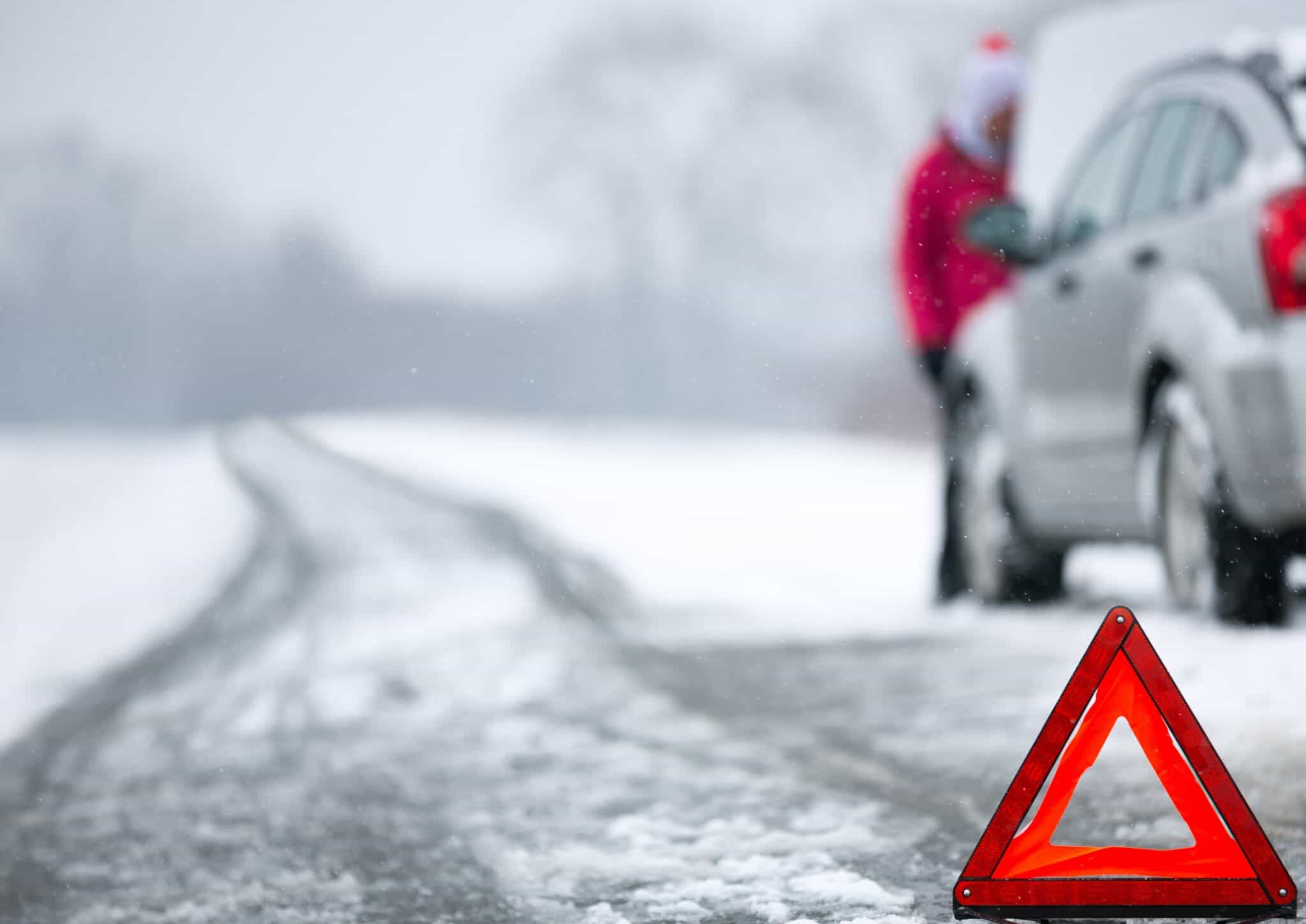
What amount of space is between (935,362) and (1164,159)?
278 centimetres

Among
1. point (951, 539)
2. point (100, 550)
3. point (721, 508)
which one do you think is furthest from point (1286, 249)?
point (721, 508)

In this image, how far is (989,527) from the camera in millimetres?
8125

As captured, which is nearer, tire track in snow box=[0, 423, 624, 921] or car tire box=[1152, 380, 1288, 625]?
tire track in snow box=[0, 423, 624, 921]

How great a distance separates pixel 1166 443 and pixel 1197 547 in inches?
12.8

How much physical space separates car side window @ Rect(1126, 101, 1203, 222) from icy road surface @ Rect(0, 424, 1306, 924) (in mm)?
1249

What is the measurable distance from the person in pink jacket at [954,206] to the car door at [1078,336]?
1077mm

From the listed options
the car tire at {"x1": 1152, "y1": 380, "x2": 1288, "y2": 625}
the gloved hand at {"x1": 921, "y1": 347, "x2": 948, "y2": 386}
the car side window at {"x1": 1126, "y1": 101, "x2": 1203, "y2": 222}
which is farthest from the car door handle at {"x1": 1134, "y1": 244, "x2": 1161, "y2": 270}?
the gloved hand at {"x1": 921, "y1": 347, "x2": 948, "y2": 386}

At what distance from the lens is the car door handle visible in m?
6.09

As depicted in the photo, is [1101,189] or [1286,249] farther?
[1101,189]

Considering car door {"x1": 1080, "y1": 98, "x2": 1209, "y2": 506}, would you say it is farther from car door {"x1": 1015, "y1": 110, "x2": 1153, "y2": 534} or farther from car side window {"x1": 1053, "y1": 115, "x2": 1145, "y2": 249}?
car side window {"x1": 1053, "y1": 115, "x2": 1145, "y2": 249}

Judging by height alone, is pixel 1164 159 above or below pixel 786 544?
above

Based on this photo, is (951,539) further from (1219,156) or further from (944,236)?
(1219,156)

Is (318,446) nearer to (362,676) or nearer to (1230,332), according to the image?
(362,676)

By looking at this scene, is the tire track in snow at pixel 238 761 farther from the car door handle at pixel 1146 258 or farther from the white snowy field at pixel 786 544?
the car door handle at pixel 1146 258
